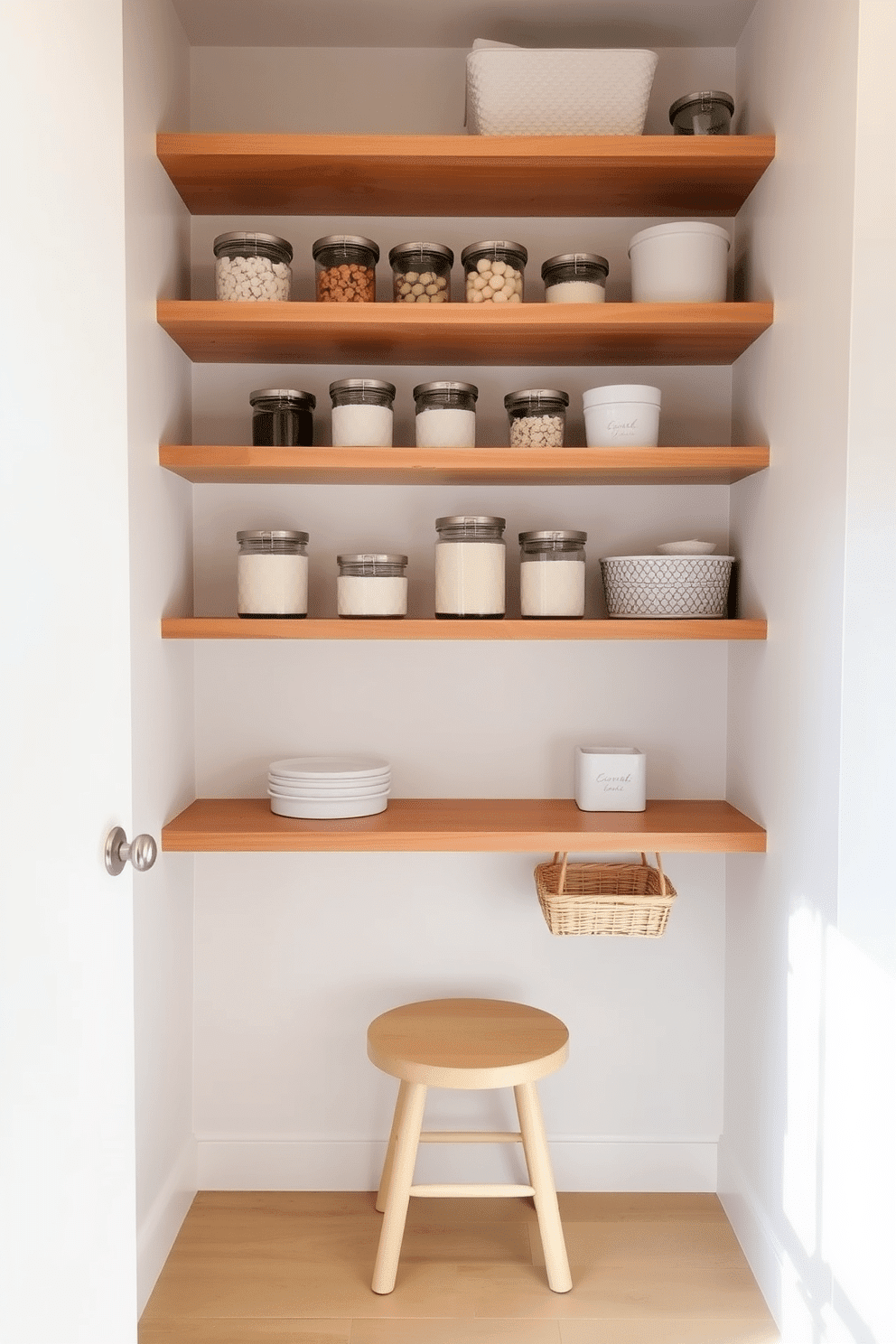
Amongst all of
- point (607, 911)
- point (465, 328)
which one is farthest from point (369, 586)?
point (607, 911)

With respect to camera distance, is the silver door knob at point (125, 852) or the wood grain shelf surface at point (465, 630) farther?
the wood grain shelf surface at point (465, 630)

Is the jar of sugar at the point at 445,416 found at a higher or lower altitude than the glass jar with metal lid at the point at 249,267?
lower

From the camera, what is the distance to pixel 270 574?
6.40ft

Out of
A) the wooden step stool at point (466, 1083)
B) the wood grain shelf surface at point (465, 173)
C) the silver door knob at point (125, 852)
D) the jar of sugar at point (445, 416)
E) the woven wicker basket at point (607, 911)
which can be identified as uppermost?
the wood grain shelf surface at point (465, 173)

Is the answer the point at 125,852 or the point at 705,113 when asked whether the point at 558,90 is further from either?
the point at 125,852

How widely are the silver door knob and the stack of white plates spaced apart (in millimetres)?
787

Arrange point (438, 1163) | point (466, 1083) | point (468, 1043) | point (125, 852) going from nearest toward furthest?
point (125, 852)
point (466, 1083)
point (468, 1043)
point (438, 1163)

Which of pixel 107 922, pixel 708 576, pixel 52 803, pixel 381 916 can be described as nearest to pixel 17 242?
pixel 52 803

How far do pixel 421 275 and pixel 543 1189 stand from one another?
173cm

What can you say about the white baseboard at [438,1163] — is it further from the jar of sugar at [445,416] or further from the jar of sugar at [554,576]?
the jar of sugar at [445,416]

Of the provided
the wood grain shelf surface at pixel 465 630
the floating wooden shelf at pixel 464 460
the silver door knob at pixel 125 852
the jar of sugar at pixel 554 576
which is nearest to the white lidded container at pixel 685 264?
the floating wooden shelf at pixel 464 460

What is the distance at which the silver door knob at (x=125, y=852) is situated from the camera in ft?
3.84

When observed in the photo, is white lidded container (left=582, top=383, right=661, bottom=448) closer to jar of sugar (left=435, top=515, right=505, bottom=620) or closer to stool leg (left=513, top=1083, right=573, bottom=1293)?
jar of sugar (left=435, top=515, right=505, bottom=620)

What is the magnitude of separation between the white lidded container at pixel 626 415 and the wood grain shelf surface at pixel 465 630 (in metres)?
0.35
